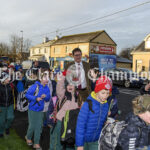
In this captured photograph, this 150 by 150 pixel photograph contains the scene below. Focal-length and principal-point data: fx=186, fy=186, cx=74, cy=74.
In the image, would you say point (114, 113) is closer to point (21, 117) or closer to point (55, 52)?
point (21, 117)

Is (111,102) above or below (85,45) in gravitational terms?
below

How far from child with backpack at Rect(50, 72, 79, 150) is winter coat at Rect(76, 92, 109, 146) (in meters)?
0.50

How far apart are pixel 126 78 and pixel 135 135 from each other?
50.4ft

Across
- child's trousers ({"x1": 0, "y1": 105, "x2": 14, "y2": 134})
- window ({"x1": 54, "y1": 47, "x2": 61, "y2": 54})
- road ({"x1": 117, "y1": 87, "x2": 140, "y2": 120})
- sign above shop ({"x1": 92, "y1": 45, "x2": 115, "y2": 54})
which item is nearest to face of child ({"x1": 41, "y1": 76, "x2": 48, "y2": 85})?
child's trousers ({"x1": 0, "y1": 105, "x2": 14, "y2": 134})

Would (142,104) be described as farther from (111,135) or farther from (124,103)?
(124,103)

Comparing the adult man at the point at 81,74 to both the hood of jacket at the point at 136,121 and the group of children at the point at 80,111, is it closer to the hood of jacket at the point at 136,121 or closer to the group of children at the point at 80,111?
the group of children at the point at 80,111

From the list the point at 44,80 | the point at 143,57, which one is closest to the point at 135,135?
the point at 44,80

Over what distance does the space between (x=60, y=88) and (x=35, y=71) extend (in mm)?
1483

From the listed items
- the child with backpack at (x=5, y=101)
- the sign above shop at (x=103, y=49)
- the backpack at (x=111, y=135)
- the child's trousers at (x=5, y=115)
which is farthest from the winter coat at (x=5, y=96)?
the sign above shop at (x=103, y=49)

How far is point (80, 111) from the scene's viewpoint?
256cm

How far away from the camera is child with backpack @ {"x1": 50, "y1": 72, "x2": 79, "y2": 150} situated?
305 centimetres

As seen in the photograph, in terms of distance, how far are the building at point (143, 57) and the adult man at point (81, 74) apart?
2608 cm

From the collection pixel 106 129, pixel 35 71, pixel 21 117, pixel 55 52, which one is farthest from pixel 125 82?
pixel 55 52

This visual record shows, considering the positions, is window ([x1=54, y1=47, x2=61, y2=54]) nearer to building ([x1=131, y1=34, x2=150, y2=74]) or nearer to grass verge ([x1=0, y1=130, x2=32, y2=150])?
building ([x1=131, y1=34, x2=150, y2=74])
